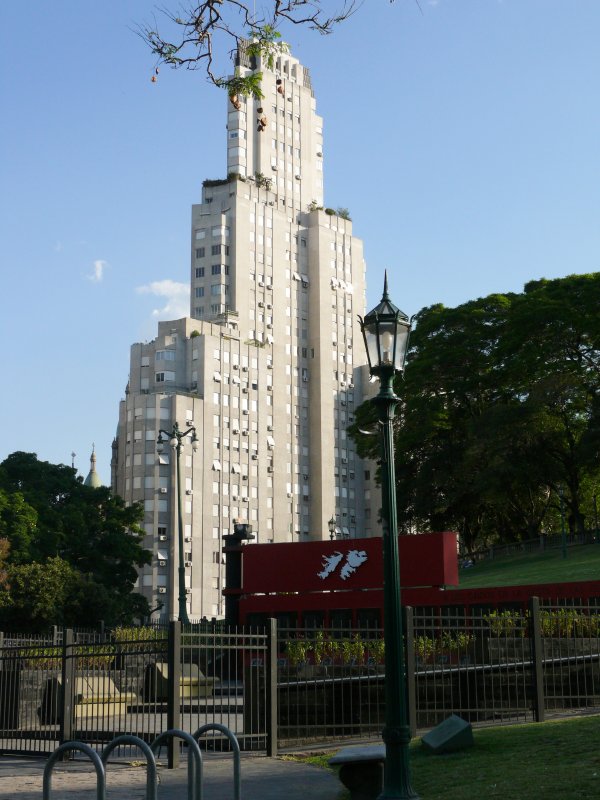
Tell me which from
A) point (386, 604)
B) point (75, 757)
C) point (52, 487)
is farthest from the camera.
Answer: point (52, 487)

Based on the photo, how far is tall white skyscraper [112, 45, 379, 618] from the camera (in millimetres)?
103000

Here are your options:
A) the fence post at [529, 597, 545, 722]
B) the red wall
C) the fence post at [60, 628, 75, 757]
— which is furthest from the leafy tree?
the fence post at [529, 597, 545, 722]

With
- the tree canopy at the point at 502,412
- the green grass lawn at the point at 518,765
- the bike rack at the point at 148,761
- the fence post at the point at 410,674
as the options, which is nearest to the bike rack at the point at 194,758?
the bike rack at the point at 148,761

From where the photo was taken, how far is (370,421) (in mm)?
67812

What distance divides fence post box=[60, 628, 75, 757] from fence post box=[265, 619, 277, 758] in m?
2.96

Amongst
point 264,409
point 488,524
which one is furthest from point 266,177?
point 488,524

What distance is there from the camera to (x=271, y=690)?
16.2 meters

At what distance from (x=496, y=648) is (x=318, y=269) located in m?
103

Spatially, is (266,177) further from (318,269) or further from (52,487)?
(52,487)

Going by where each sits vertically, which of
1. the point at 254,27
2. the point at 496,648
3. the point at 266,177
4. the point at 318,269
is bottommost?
the point at 496,648

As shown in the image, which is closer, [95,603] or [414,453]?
[95,603]

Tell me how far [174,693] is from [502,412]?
45.8 meters

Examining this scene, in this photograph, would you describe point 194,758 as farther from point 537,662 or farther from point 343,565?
point 343,565

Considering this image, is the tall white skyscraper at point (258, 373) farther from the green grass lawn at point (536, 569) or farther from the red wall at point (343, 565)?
the red wall at point (343, 565)
